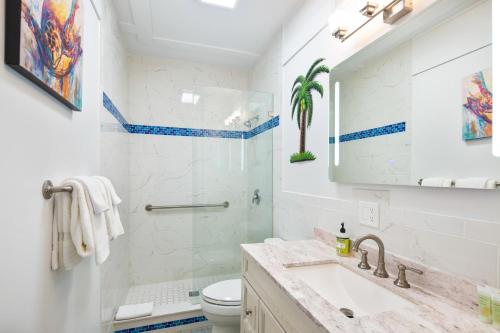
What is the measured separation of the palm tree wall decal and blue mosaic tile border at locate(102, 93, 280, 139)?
14.8 inches

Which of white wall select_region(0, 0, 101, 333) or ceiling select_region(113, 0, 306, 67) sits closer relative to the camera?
white wall select_region(0, 0, 101, 333)

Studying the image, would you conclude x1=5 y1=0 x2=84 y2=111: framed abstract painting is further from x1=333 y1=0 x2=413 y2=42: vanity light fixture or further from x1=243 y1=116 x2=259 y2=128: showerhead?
x1=243 y1=116 x2=259 y2=128: showerhead

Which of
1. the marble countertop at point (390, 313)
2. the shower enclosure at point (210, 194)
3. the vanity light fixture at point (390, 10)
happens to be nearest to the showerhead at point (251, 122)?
the shower enclosure at point (210, 194)

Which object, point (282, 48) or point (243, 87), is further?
point (243, 87)

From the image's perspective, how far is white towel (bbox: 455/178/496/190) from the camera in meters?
0.71

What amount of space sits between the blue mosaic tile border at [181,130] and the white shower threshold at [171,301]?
52.4 inches

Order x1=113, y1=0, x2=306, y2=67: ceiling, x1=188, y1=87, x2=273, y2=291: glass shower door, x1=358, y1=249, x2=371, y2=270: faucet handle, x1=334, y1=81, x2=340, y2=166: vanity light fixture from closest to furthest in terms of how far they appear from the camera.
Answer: x1=358, y1=249, x2=371, y2=270: faucet handle → x1=334, y1=81, x2=340, y2=166: vanity light fixture → x1=113, y1=0, x2=306, y2=67: ceiling → x1=188, y1=87, x2=273, y2=291: glass shower door

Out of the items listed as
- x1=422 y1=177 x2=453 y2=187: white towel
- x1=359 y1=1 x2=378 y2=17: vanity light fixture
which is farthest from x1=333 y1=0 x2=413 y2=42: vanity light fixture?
x1=422 y1=177 x2=453 y2=187: white towel

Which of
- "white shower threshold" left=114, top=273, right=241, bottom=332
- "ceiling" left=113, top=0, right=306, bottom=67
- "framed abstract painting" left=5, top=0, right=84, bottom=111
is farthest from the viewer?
"white shower threshold" left=114, top=273, right=241, bottom=332

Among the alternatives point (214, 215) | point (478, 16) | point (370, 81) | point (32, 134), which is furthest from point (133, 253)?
point (478, 16)

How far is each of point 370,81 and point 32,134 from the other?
1.40 metres

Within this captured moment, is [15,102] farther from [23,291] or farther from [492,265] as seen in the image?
[492,265]

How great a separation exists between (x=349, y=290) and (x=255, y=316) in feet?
1.60

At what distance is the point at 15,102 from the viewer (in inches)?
24.9
